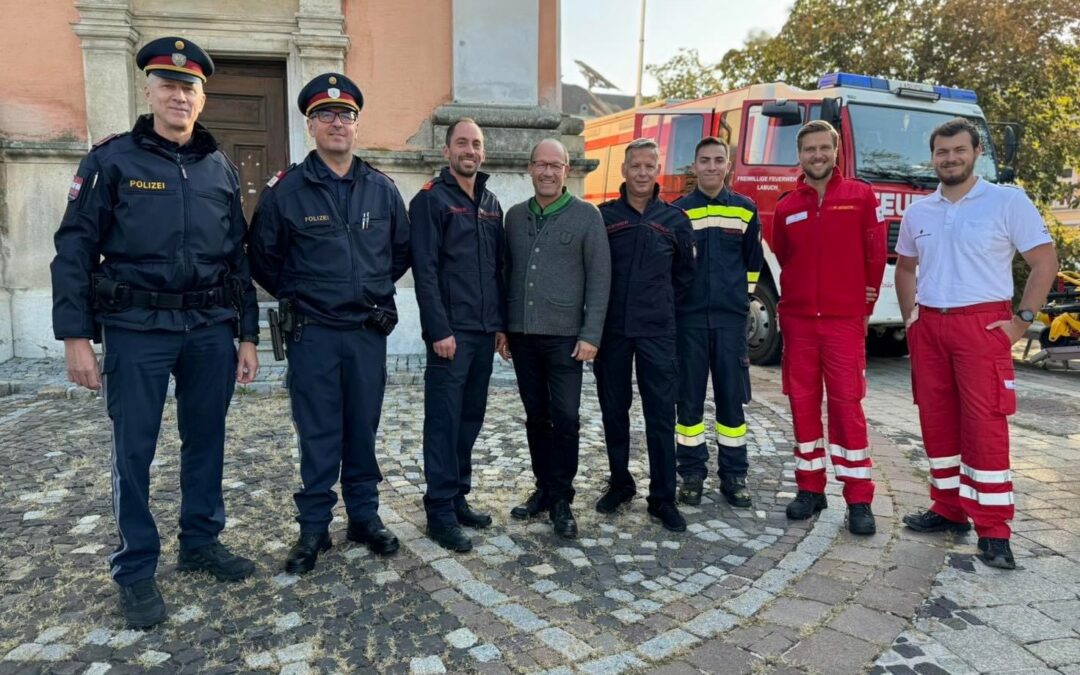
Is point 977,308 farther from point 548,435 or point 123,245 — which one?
point 123,245

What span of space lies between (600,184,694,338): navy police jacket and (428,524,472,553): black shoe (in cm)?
126

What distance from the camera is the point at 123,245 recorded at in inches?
117

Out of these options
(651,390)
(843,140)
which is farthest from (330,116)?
(843,140)

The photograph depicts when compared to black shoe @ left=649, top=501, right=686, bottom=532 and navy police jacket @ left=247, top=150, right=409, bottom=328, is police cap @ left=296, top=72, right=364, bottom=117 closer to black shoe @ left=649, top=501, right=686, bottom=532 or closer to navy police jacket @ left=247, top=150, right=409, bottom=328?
navy police jacket @ left=247, top=150, right=409, bottom=328

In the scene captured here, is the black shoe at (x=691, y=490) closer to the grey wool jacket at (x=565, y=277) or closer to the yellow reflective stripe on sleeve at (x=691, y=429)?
the yellow reflective stripe on sleeve at (x=691, y=429)

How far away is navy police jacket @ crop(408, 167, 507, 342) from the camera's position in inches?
140

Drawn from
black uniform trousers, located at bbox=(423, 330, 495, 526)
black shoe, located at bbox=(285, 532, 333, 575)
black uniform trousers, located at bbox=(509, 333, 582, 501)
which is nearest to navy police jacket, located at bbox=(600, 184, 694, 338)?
black uniform trousers, located at bbox=(509, 333, 582, 501)

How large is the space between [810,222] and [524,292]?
62.9 inches

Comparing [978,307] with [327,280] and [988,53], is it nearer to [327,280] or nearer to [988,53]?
[327,280]

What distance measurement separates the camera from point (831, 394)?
4016 millimetres

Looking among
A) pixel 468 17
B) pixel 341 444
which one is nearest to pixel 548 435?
pixel 341 444

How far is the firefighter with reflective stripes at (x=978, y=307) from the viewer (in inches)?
142

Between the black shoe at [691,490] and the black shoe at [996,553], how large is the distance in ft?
4.62

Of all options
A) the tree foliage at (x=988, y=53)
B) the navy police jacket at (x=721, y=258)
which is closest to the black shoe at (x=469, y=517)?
the navy police jacket at (x=721, y=258)
